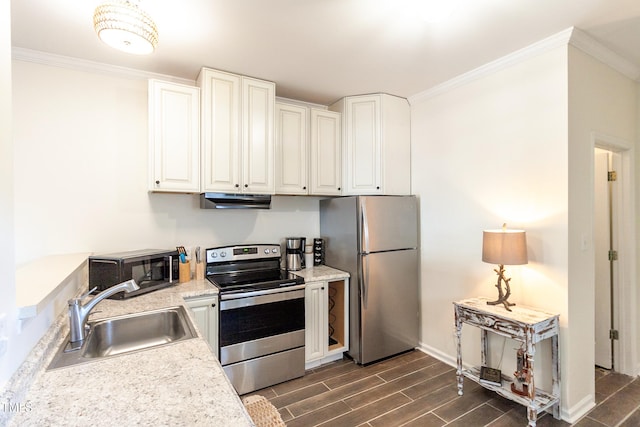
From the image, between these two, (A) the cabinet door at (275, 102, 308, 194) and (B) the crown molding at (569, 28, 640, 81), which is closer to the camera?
(B) the crown molding at (569, 28, 640, 81)

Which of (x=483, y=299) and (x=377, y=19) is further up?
(x=377, y=19)

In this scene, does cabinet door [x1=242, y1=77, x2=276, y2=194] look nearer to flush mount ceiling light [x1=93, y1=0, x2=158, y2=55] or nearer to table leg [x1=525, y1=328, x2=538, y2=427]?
flush mount ceiling light [x1=93, y1=0, x2=158, y2=55]

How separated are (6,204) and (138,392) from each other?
77 centimetres

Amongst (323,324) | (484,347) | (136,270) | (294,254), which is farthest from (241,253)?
(484,347)

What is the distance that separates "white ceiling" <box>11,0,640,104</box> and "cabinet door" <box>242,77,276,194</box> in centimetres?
14

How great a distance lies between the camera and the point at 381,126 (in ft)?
10.4

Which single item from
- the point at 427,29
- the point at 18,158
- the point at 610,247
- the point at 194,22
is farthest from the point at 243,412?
the point at 610,247

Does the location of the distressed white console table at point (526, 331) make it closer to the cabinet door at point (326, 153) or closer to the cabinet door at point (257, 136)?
the cabinet door at point (326, 153)

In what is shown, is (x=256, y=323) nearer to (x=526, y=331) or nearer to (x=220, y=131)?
(x=220, y=131)

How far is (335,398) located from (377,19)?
2719mm

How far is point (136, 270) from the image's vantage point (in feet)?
7.20

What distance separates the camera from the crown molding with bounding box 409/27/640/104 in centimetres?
211

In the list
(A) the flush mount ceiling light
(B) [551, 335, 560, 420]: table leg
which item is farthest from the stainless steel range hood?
(B) [551, 335, 560, 420]: table leg

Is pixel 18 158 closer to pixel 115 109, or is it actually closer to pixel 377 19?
pixel 115 109
